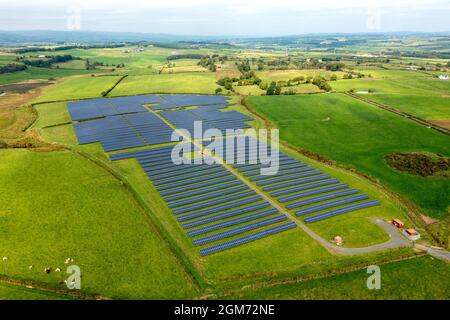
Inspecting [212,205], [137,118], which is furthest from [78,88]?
[212,205]

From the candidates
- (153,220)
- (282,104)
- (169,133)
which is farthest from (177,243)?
(282,104)

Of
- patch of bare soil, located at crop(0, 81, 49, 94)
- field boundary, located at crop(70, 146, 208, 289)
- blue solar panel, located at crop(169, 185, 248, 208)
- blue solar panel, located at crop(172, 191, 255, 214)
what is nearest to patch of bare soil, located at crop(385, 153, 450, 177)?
blue solar panel, located at crop(172, 191, 255, 214)

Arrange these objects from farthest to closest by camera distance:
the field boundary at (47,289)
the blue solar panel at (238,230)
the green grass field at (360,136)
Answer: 1. the green grass field at (360,136)
2. the blue solar panel at (238,230)
3. the field boundary at (47,289)

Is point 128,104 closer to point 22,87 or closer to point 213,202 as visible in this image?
point 22,87

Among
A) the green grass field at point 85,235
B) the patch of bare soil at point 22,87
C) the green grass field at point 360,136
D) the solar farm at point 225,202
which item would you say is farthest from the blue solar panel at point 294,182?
the patch of bare soil at point 22,87

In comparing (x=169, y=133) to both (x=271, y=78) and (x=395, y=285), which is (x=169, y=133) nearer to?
(x=395, y=285)

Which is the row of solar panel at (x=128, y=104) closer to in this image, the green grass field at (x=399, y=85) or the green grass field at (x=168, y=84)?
the green grass field at (x=168, y=84)
